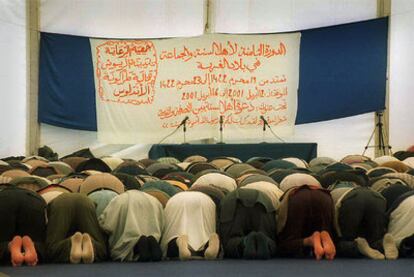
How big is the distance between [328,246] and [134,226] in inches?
55.0

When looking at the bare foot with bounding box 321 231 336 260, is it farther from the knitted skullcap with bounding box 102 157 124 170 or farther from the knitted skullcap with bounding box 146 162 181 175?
the knitted skullcap with bounding box 102 157 124 170

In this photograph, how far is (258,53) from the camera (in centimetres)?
1077

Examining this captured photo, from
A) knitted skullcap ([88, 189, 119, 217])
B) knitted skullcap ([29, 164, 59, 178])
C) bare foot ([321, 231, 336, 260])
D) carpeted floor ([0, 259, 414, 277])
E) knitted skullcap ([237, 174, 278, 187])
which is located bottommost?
carpeted floor ([0, 259, 414, 277])

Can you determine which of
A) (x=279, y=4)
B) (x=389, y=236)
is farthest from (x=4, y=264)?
(x=279, y=4)

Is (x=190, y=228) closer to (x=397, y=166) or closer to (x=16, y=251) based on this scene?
(x=16, y=251)

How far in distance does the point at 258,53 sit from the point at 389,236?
20.7ft

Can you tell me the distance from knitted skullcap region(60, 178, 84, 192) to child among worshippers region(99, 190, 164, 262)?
0.79 meters

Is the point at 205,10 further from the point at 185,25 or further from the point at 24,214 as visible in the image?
the point at 24,214

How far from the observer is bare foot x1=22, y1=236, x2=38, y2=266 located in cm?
456

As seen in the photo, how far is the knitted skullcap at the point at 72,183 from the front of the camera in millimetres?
5676

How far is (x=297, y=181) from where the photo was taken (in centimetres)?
571

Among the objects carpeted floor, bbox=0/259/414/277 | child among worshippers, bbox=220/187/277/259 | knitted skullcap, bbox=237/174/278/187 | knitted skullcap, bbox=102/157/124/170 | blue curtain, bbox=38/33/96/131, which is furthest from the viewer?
blue curtain, bbox=38/33/96/131

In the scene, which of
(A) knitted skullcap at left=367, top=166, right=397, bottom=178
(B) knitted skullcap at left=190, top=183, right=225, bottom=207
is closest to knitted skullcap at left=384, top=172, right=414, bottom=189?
(A) knitted skullcap at left=367, top=166, right=397, bottom=178

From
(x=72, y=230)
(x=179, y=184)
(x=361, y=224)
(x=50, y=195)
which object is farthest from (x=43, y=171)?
(x=361, y=224)
